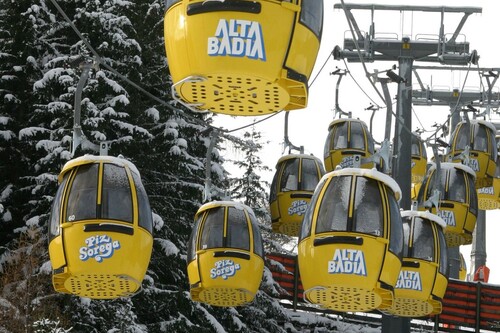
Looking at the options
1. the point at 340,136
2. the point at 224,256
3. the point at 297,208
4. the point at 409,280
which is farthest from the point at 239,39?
the point at 340,136

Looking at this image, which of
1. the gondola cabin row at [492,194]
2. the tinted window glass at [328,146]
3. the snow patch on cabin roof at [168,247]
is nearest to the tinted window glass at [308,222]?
the tinted window glass at [328,146]

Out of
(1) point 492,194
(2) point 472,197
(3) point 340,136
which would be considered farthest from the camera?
(1) point 492,194

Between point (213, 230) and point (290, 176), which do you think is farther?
point (290, 176)

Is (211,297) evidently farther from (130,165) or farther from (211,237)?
(130,165)

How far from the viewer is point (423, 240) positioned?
19281mm

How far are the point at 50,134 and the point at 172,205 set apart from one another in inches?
118

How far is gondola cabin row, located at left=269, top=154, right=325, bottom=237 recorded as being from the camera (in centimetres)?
2206

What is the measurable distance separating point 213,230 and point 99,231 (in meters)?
3.20

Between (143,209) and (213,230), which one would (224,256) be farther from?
(143,209)

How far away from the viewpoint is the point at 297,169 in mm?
22547

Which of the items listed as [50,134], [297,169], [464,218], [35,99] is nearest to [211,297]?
[297,169]

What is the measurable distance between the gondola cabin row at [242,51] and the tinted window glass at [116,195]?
4932 millimetres

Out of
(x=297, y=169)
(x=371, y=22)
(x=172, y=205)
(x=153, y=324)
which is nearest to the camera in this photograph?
(x=297, y=169)

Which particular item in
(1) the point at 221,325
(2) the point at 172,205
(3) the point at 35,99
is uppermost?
(3) the point at 35,99
